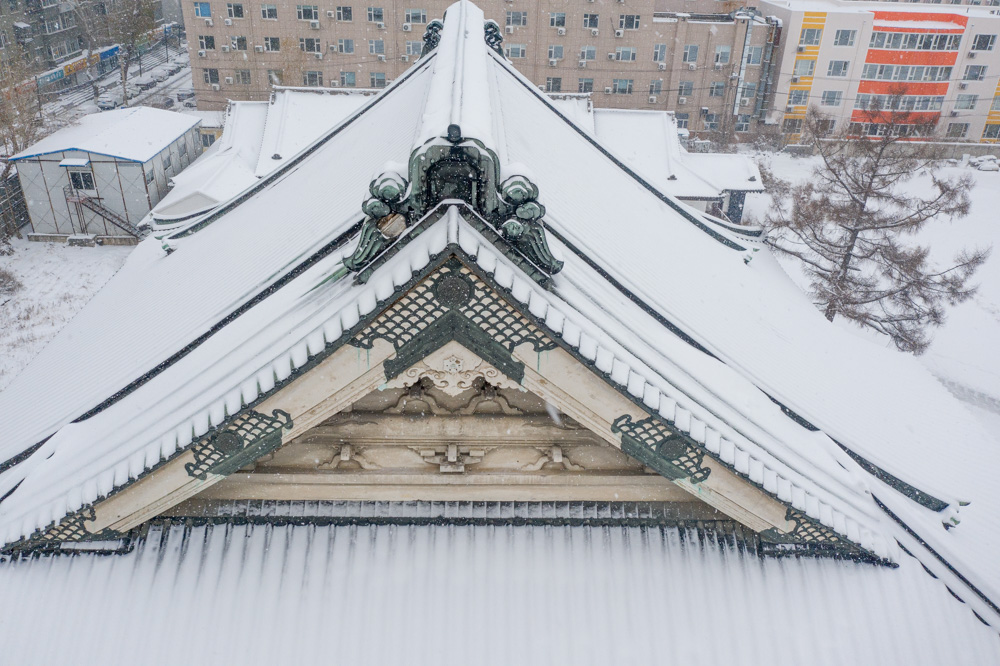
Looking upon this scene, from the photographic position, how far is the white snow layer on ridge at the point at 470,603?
585 centimetres

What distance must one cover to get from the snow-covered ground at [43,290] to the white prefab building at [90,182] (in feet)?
4.18

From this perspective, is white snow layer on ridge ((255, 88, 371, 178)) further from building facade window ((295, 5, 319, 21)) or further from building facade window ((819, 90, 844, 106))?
building facade window ((819, 90, 844, 106))

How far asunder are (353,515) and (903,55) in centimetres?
5423

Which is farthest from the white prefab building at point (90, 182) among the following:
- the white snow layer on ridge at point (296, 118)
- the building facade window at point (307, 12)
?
the building facade window at point (307, 12)

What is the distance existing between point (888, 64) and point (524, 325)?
176 ft

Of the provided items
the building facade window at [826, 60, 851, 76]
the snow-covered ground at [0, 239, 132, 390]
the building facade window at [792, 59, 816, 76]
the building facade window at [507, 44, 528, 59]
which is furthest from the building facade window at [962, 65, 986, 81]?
the snow-covered ground at [0, 239, 132, 390]

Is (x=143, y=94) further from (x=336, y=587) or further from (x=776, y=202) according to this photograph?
(x=336, y=587)

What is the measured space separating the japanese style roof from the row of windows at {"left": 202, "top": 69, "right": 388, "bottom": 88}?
37.4 m

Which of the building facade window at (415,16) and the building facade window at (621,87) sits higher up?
the building facade window at (415,16)

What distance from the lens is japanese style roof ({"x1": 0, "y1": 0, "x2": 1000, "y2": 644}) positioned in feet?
16.7

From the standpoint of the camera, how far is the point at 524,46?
45.8m

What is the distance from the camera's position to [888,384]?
32.8ft

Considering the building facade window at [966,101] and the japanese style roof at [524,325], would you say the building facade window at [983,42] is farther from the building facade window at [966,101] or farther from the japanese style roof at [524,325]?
the japanese style roof at [524,325]

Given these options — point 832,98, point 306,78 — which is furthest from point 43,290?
point 832,98
